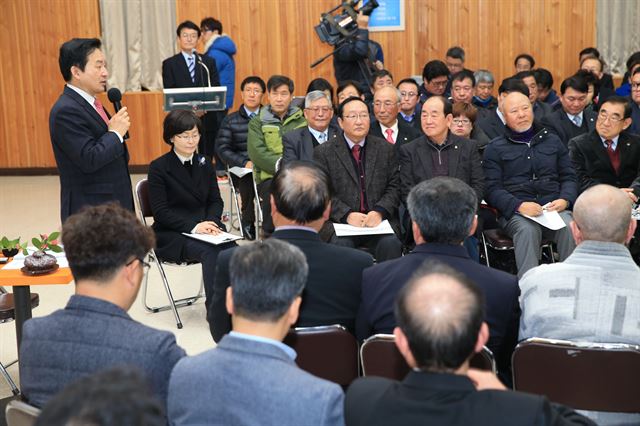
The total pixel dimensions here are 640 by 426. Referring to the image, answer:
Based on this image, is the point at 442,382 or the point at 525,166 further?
the point at 525,166

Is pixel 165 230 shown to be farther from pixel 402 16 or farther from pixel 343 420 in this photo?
pixel 402 16

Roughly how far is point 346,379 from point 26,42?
8.69 metres

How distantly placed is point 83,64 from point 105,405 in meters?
3.29

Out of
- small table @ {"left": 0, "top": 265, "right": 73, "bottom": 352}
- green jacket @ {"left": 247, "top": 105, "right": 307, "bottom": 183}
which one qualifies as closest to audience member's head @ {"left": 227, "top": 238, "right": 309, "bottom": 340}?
small table @ {"left": 0, "top": 265, "right": 73, "bottom": 352}

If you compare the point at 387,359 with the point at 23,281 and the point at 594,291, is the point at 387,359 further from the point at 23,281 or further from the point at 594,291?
the point at 23,281

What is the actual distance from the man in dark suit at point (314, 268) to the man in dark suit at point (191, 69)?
5.24 meters

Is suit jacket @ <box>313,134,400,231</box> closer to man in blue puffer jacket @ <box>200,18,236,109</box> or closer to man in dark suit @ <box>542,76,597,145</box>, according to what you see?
man in dark suit @ <box>542,76,597,145</box>

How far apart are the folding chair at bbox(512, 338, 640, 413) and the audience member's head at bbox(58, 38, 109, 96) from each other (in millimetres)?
2672

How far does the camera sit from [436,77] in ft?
24.0

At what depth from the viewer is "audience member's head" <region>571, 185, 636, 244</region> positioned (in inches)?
107

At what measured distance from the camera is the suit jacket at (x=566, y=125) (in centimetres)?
614

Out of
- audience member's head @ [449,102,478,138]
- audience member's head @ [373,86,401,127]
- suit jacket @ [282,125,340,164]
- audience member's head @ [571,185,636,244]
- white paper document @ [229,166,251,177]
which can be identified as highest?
audience member's head @ [373,86,401,127]

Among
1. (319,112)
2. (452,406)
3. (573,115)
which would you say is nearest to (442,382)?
(452,406)

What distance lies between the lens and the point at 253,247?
208 cm
